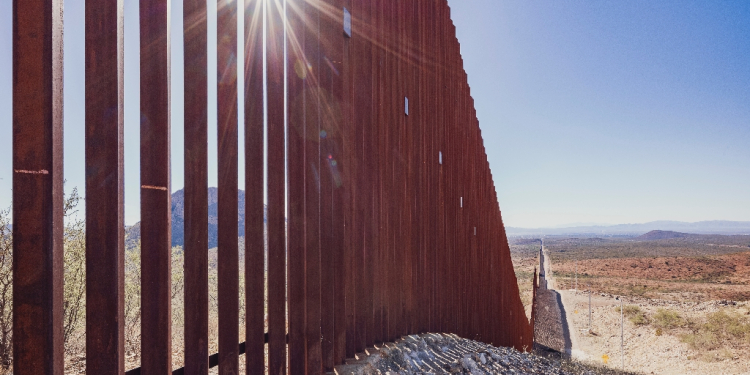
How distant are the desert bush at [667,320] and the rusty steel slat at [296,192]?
2613cm

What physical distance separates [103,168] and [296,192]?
0.92m

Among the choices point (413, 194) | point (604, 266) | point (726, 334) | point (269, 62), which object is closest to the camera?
point (269, 62)

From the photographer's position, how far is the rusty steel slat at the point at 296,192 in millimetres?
1925

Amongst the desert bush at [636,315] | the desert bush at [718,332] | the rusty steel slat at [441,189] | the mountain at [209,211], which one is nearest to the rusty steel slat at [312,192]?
the mountain at [209,211]

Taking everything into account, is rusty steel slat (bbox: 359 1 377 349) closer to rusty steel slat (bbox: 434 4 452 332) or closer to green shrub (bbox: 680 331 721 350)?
rusty steel slat (bbox: 434 4 452 332)

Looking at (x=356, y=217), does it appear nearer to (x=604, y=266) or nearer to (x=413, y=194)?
(x=413, y=194)

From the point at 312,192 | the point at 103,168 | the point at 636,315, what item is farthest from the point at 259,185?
the point at 636,315

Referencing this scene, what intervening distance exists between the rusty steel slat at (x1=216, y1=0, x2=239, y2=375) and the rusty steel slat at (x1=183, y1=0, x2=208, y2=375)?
77mm

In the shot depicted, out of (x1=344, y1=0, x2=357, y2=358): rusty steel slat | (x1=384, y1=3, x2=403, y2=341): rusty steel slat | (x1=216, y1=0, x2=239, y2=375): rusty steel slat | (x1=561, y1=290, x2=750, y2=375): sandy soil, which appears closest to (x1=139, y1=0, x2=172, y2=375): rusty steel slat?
(x1=216, y1=0, x2=239, y2=375): rusty steel slat

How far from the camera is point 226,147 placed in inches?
58.1

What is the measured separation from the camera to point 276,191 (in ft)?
5.90

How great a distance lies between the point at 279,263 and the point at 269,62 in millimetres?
949

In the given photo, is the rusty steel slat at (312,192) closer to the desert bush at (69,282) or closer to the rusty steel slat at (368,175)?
the rusty steel slat at (368,175)

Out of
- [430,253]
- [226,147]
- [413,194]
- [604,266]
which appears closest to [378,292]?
[413,194]
